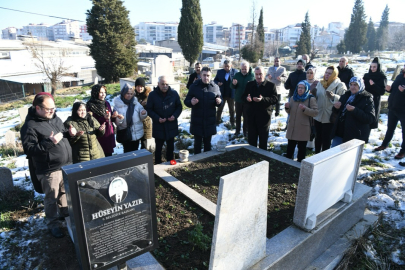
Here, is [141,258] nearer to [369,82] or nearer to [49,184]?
[49,184]

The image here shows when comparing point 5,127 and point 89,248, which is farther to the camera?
point 5,127

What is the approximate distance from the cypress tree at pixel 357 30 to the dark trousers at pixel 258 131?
4936 centimetres

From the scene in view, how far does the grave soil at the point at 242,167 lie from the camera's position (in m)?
3.44

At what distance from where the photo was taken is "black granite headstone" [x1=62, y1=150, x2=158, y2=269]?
6.03 feet

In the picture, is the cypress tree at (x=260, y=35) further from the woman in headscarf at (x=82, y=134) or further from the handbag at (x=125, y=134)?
the woman in headscarf at (x=82, y=134)

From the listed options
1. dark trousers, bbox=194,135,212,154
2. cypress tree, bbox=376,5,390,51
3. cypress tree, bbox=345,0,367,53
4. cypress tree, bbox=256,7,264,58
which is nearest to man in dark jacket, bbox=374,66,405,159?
dark trousers, bbox=194,135,212,154

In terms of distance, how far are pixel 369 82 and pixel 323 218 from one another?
152 inches

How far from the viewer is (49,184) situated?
323cm

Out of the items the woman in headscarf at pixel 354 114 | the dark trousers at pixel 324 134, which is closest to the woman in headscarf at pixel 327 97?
the dark trousers at pixel 324 134

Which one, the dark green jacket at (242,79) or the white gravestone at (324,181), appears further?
the dark green jacket at (242,79)

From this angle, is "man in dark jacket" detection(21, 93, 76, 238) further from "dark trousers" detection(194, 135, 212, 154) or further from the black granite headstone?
"dark trousers" detection(194, 135, 212, 154)

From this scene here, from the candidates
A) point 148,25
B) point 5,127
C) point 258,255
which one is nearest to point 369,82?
point 258,255

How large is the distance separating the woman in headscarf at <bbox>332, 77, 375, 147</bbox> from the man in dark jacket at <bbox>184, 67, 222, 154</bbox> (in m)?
2.09

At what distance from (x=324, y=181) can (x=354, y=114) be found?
1.78 metres
